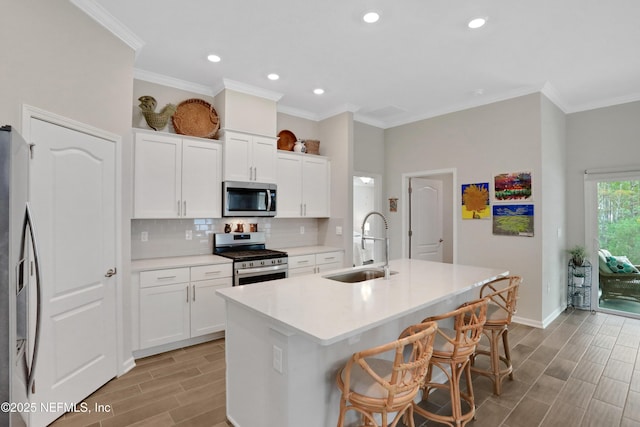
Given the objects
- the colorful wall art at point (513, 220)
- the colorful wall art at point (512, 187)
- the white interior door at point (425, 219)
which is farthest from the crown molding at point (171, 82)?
the colorful wall art at point (513, 220)

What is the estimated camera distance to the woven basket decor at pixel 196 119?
374 cm

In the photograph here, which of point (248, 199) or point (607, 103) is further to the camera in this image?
point (607, 103)

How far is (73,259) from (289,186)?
2.72 meters

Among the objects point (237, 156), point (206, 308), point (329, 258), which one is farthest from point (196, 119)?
point (329, 258)

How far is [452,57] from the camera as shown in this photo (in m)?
3.28

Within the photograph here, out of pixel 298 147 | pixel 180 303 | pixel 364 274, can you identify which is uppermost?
pixel 298 147

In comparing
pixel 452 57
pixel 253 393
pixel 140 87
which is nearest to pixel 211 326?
pixel 253 393

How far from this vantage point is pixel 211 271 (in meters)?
3.48

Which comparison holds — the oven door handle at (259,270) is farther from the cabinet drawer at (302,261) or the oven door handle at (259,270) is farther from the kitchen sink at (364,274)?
the kitchen sink at (364,274)

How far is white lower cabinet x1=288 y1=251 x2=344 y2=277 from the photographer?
13.8 feet

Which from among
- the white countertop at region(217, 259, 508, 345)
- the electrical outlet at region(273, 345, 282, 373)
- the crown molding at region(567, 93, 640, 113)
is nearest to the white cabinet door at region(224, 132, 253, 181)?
the white countertop at region(217, 259, 508, 345)

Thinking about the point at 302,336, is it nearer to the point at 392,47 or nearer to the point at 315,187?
the point at 392,47

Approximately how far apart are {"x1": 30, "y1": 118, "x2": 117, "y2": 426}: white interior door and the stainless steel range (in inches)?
50.1

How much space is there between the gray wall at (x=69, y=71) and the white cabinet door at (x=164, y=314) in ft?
0.60
